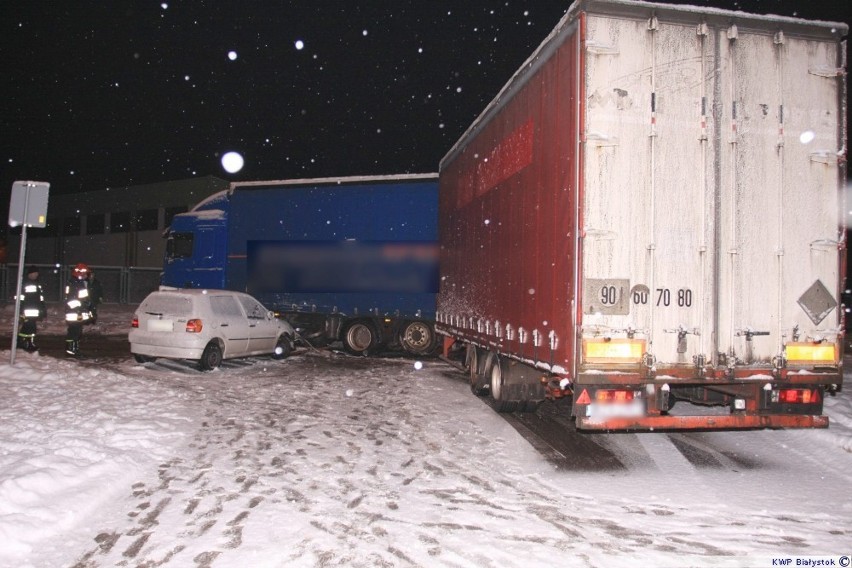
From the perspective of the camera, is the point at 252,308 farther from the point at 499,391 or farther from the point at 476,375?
the point at 499,391

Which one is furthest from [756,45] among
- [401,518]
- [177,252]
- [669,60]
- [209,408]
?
[177,252]

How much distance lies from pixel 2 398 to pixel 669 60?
28.2 ft

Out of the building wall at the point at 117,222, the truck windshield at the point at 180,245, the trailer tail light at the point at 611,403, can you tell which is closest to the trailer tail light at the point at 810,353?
the trailer tail light at the point at 611,403

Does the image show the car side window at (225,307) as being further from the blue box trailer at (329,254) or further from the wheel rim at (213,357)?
the blue box trailer at (329,254)

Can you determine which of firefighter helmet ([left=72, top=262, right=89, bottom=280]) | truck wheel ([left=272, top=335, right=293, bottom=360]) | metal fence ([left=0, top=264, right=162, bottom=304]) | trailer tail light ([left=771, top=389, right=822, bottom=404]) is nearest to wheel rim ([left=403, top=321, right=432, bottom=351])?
truck wheel ([left=272, top=335, right=293, bottom=360])

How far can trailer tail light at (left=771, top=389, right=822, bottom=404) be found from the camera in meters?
6.45

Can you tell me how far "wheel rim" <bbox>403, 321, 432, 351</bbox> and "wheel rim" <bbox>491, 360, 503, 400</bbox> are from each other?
6093 millimetres

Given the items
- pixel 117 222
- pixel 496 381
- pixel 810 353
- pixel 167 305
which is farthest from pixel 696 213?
pixel 117 222

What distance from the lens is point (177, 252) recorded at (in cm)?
1812

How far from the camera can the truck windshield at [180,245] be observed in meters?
17.9

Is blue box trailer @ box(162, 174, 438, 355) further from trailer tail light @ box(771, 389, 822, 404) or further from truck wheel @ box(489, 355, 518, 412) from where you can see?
trailer tail light @ box(771, 389, 822, 404)

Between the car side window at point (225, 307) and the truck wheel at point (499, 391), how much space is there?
5941 millimetres

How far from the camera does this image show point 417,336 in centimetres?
1584

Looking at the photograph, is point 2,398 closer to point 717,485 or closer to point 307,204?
point 717,485
